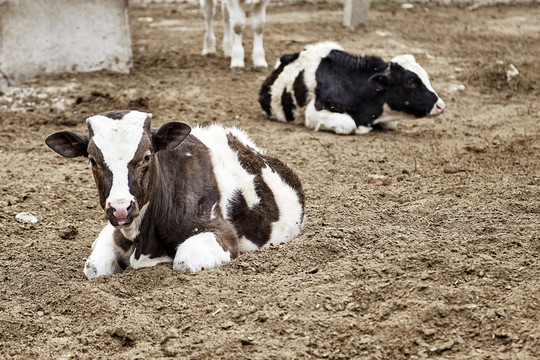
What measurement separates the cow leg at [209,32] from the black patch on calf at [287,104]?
12.8 feet

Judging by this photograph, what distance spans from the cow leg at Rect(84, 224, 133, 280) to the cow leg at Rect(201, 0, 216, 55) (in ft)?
27.6

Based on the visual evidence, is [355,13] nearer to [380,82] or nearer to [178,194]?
[380,82]

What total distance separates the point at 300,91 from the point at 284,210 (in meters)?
4.35

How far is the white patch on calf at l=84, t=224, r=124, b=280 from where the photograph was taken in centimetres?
501

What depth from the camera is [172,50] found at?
44.7 ft

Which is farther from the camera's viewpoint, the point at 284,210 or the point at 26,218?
the point at 26,218

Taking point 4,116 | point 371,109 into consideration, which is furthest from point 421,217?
point 4,116

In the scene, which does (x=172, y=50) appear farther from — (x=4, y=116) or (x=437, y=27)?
(x=437, y=27)

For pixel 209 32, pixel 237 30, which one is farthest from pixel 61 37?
pixel 209 32

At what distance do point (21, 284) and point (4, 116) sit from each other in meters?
5.10

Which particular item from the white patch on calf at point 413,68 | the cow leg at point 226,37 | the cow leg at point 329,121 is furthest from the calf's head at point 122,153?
the cow leg at point 226,37

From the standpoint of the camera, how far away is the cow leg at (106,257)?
5012mm

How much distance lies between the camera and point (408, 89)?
9547 mm

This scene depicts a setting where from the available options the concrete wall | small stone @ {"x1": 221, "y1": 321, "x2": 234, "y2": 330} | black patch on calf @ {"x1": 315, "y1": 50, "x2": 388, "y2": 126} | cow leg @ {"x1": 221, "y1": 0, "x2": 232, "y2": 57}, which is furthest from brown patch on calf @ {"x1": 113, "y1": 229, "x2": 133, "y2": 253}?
cow leg @ {"x1": 221, "y1": 0, "x2": 232, "y2": 57}
